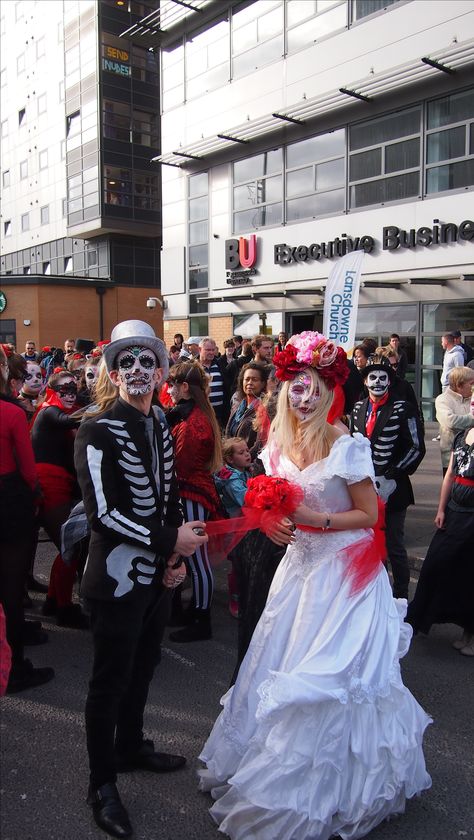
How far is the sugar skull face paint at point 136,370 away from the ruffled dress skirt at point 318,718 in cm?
95

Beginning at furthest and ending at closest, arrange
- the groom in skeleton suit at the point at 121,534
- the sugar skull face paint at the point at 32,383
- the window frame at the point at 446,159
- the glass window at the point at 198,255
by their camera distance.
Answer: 1. the glass window at the point at 198,255
2. the window frame at the point at 446,159
3. the sugar skull face paint at the point at 32,383
4. the groom in skeleton suit at the point at 121,534

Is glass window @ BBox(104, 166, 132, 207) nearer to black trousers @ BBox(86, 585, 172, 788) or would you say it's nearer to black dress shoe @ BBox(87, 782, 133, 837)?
black trousers @ BBox(86, 585, 172, 788)

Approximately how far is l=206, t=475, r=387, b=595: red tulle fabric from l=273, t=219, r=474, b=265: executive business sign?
1090 cm

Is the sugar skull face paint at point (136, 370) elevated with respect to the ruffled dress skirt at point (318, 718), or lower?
elevated

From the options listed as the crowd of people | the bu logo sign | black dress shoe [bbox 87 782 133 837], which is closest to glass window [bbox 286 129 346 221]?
the bu logo sign

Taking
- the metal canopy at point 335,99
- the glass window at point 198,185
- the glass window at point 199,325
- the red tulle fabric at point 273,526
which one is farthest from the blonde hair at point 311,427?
the glass window at point 198,185

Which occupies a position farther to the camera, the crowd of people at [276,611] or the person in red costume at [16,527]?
the person in red costume at [16,527]

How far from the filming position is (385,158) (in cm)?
1516

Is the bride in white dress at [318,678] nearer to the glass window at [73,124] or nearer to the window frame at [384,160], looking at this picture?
the window frame at [384,160]

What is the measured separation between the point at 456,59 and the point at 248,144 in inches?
264

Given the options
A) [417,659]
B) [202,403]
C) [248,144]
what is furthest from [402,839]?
[248,144]

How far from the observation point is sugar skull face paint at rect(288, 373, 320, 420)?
2.93m

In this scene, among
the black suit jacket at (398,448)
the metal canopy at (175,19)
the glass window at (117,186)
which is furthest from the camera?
the glass window at (117,186)

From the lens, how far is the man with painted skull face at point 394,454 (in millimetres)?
5148
